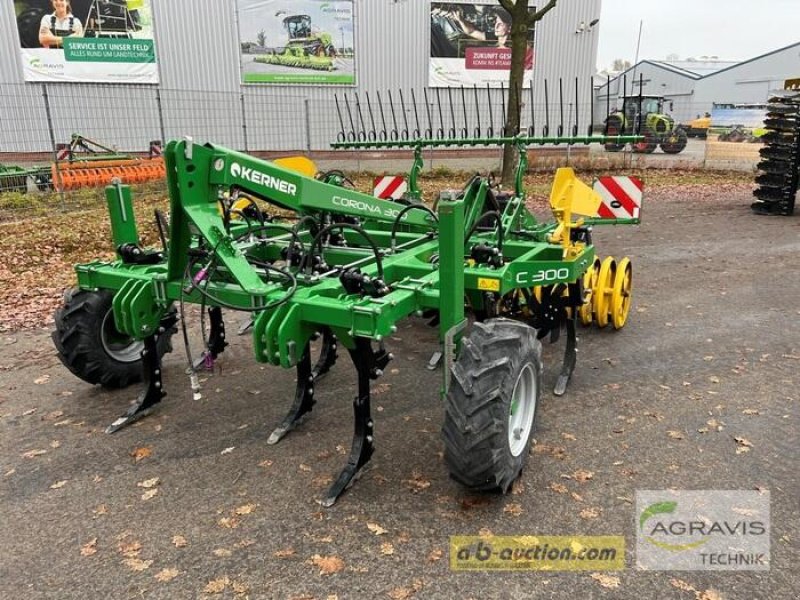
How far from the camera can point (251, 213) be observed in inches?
216

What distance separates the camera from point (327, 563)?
2932 mm

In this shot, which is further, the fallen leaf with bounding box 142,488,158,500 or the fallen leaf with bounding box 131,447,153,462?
the fallen leaf with bounding box 131,447,153,462

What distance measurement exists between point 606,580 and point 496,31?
23.1 m

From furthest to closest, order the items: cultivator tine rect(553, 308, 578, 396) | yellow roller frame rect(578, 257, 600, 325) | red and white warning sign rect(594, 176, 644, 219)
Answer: red and white warning sign rect(594, 176, 644, 219), yellow roller frame rect(578, 257, 600, 325), cultivator tine rect(553, 308, 578, 396)

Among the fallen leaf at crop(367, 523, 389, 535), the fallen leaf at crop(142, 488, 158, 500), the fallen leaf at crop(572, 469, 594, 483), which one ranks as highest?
the fallen leaf at crop(142, 488, 158, 500)

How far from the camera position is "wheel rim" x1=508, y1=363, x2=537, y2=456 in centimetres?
354

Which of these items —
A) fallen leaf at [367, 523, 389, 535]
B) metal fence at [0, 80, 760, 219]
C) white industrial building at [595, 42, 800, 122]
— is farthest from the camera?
white industrial building at [595, 42, 800, 122]

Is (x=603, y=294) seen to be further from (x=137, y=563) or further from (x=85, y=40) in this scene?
(x=85, y=40)

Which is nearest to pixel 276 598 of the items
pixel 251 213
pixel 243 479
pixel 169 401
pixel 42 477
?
pixel 243 479

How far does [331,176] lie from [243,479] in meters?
3.18

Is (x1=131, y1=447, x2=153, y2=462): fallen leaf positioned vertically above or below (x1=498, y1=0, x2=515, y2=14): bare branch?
below

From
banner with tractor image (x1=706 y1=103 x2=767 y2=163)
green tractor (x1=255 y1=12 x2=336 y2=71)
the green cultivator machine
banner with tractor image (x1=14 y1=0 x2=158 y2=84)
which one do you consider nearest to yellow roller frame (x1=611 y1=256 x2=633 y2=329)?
the green cultivator machine

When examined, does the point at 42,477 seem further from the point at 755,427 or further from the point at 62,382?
the point at 755,427

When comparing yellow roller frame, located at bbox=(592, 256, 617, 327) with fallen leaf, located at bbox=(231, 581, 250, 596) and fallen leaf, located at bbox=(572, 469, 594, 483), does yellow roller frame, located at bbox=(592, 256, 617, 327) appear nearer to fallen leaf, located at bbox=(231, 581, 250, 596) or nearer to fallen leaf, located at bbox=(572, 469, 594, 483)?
fallen leaf, located at bbox=(572, 469, 594, 483)
